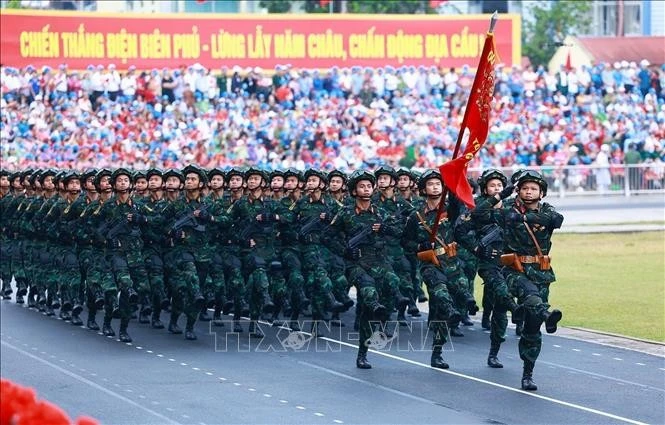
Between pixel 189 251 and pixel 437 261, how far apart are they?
12.9ft

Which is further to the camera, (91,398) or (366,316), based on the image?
(366,316)

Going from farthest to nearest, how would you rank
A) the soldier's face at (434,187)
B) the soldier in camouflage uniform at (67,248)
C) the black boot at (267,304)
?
the soldier in camouflage uniform at (67,248), the black boot at (267,304), the soldier's face at (434,187)

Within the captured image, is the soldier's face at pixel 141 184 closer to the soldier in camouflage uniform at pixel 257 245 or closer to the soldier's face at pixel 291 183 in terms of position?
the soldier in camouflage uniform at pixel 257 245

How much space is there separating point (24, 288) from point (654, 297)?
890 cm

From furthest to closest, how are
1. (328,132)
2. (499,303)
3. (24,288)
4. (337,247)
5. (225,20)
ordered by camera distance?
1. (225,20)
2. (328,132)
3. (24,288)
4. (337,247)
5. (499,303)

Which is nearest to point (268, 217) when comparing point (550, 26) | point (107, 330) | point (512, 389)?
point (107, 330)

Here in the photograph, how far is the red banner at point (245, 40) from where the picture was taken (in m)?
40.4

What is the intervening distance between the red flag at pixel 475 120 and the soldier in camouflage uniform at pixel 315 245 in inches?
145

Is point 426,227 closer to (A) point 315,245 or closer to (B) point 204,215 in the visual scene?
(A) point 315,245

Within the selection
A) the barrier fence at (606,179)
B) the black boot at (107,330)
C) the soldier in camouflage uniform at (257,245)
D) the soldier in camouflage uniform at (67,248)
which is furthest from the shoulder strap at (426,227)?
the barrier fence at (606,179)

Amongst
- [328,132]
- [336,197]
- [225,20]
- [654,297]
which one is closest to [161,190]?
[336,197]

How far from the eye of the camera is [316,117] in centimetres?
3797

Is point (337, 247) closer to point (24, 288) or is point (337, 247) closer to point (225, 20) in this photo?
point (24, 288)

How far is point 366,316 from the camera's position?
48.0 ft
